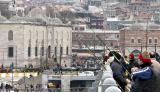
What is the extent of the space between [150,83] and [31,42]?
2783 inches

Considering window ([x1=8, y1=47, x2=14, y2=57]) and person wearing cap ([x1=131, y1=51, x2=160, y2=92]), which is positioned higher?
person wearing cap ([x1=131, y1=51, x2=160, y2=92])

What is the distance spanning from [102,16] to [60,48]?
61915mm

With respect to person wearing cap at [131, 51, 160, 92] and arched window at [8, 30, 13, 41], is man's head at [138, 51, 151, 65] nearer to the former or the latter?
person wearing cap at [131, 51, 160, 92]

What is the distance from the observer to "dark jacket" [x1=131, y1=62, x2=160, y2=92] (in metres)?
9.94

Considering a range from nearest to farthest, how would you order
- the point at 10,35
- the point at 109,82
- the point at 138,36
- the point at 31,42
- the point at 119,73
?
the point at 109,82 < the point at 119,73 < the point at 10,35 < the point at 31,42 < the point at 138,36

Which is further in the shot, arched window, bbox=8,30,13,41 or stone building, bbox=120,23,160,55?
stone building, bbox=120,23,160,55

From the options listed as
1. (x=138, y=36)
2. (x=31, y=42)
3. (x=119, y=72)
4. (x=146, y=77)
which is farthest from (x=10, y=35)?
(x=146, y=77)

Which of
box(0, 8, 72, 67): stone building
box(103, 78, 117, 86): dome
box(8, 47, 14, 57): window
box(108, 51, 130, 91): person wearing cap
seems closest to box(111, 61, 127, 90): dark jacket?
box(108, 51, 130, 91): person wearing cap

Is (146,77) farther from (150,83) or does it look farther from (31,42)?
(31,42)

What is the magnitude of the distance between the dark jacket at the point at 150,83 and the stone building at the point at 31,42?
64.0 metres

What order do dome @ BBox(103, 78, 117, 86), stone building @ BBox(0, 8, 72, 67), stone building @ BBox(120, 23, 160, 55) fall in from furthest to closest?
stone building @ BBox(120, 23, 160, 55), stone building @ BBox(0, 8, 72, 67), dome @ BBox(103, 78, 117, 86)

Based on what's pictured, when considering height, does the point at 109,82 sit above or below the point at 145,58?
below

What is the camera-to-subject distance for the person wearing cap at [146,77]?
32.6ft

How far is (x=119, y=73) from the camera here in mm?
12453
